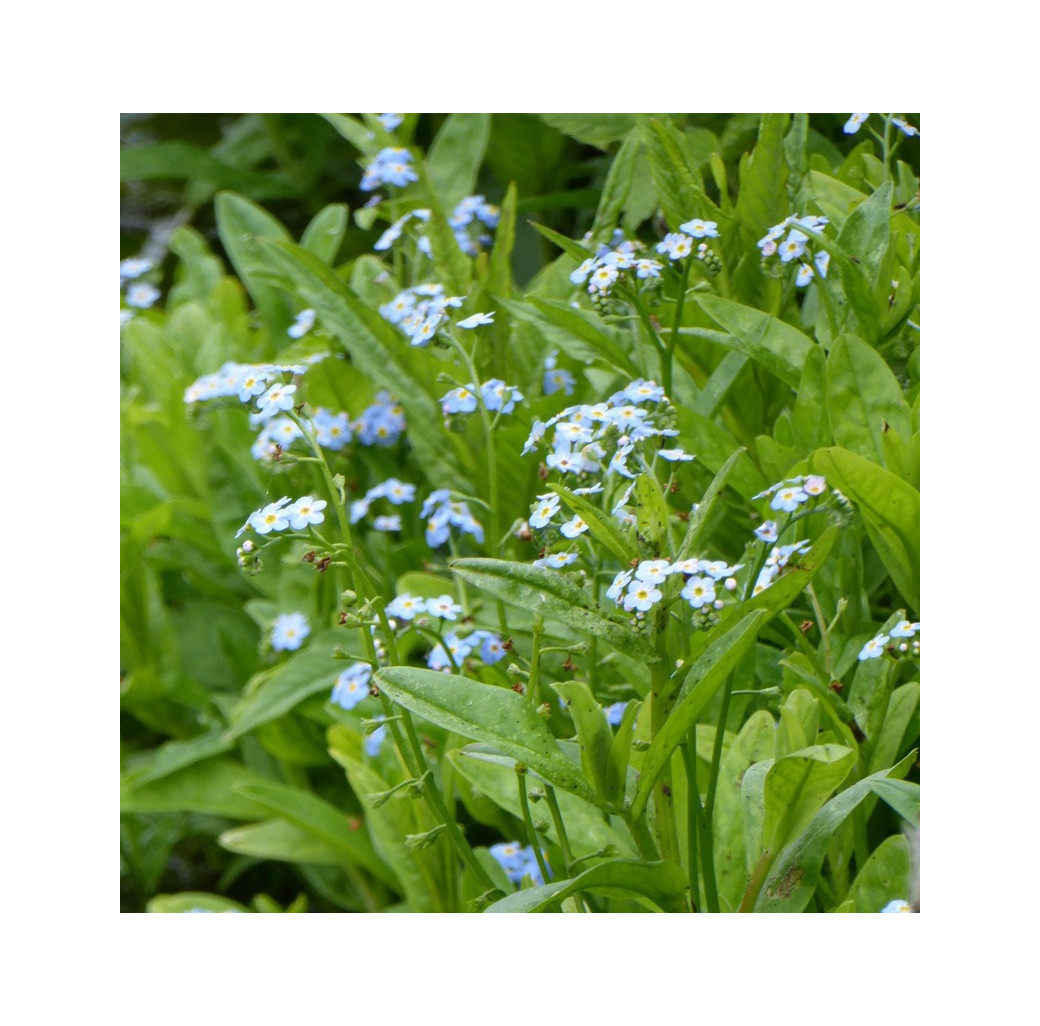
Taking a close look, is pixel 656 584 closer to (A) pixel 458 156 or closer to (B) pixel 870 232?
(B) pixel 870 232

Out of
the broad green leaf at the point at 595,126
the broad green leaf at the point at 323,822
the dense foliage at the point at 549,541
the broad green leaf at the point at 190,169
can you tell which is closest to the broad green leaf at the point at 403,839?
the dense foliage at the point at 549,541

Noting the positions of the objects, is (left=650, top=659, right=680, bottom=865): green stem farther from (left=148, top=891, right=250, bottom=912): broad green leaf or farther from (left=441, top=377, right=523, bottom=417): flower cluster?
(left=148, top=891, right=250, bottom=912): broad green leaf

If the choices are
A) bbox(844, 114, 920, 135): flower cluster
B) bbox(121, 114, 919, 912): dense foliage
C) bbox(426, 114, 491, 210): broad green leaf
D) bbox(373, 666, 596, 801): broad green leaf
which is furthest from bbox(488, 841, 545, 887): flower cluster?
bbox(426, 114, 491, 210): broad green leaf

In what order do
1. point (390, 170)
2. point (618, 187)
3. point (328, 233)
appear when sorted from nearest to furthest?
point (618, 187) → point (390, 170) → point (328, 233)

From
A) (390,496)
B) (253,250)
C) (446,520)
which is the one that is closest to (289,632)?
(390,496)

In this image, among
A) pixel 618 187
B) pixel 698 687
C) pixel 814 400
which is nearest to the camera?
pixel 698 687

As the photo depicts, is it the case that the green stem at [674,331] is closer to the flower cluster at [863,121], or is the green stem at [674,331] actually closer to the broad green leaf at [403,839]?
the flower cluster at [863,121]

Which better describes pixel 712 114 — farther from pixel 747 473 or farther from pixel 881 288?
pixel 747 473
